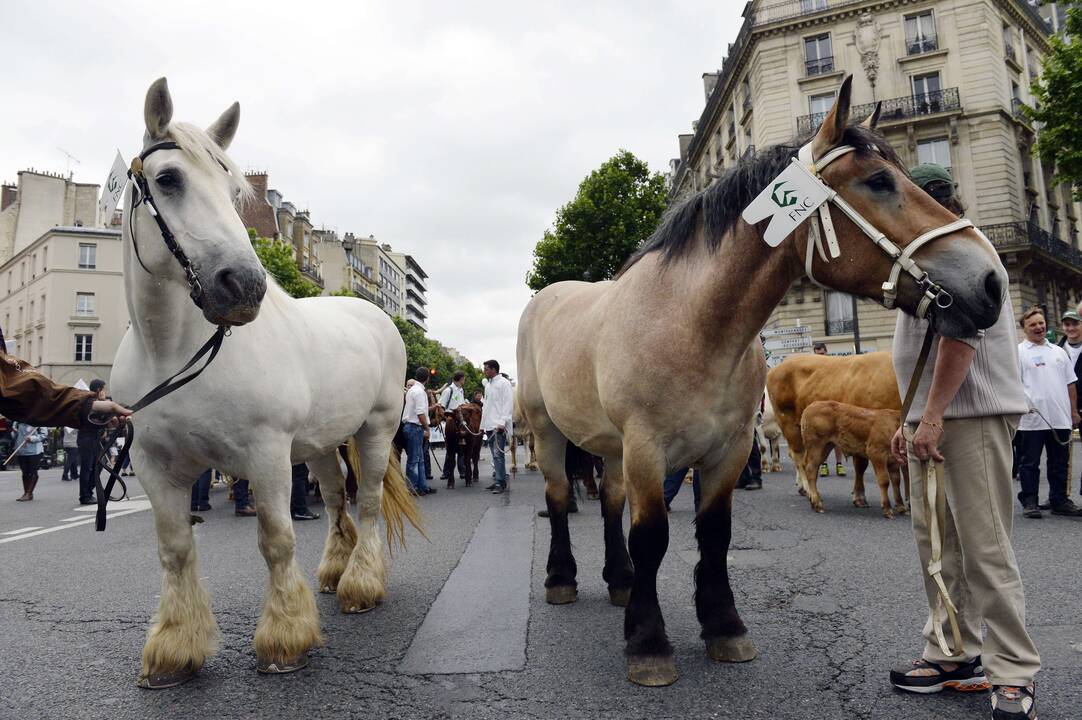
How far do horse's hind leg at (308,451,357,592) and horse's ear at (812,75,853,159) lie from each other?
3535 mm

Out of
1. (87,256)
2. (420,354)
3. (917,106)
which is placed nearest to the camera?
(917,106)

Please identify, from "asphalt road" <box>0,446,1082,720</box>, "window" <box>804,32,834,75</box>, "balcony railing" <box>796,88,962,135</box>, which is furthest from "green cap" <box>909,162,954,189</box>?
"window" <box>804,32,834,75</box>

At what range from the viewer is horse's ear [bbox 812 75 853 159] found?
99.9 inches

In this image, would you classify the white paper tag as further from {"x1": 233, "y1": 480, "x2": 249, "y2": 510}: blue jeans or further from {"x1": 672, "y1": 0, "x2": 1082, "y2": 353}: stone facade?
{"x1": 672, "y1": 0, "x2": 1082, "y2": 353}: stone facade

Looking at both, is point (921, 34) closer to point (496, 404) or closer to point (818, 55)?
point (818, 55)

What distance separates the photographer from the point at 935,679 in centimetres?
271

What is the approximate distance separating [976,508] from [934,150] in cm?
3536

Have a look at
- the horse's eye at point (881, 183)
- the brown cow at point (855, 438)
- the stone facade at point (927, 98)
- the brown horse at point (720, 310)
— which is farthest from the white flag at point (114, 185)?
the stone facade at point (927, 98)

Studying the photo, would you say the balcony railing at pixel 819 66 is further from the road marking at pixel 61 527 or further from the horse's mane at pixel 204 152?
the horse's mane at pixel 204 152

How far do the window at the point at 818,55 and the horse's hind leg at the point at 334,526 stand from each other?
3528 centimetres

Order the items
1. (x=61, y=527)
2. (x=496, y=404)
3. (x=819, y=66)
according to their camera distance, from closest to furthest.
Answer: (x=61, y=527) < (x=496, y=404) < (x=819, y=66)

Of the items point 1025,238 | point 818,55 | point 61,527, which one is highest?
point 818,55

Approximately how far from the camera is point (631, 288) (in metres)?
3.39

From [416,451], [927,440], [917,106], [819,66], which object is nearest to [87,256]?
[416,451]
